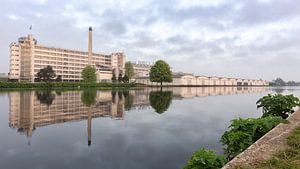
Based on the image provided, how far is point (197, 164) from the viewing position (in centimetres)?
519

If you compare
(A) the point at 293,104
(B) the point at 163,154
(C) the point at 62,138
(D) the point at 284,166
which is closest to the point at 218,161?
(D) the point at 284,166

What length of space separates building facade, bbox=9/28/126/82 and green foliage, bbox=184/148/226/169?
376ft

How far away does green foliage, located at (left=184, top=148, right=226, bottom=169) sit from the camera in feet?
16.9

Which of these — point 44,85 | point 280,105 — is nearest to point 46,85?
point 44,85

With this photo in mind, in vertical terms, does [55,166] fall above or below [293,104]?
below

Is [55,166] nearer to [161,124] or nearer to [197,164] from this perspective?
[197,164]

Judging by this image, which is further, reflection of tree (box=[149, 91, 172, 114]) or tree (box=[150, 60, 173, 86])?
tree (box=[150, 60, 173, 86])

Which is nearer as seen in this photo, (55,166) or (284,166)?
(284,166)

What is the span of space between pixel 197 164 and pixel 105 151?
167 inches

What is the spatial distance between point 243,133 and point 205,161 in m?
2.48

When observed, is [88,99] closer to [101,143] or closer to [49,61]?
[101,143]

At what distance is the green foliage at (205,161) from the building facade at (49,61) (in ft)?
376

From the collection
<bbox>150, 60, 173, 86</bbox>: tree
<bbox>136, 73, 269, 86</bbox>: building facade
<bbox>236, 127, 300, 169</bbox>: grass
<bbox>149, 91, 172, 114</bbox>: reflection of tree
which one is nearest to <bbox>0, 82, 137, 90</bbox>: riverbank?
<bbox>150, 60, 173, 86</bbox>: tree

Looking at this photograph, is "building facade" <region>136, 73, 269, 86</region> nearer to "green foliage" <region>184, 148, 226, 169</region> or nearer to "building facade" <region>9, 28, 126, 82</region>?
"building facade" <region>9, 28, 126, 82</region>
